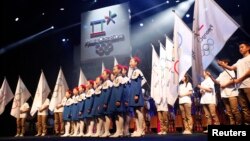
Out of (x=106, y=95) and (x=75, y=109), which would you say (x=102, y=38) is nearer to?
(x=75, y=109)

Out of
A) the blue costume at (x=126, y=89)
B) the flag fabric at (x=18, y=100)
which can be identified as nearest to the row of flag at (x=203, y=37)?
the blue costume at (x=126, y=89)

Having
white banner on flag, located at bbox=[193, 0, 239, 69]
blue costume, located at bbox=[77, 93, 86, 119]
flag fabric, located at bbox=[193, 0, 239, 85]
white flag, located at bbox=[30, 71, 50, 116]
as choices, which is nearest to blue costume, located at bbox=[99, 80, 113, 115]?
blue costume, located at bbox=[77, 93, 86, 119]

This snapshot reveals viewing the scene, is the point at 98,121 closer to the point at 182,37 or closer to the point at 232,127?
the point at 182,37

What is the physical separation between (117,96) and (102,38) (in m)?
4.71

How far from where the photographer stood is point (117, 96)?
24.9ft

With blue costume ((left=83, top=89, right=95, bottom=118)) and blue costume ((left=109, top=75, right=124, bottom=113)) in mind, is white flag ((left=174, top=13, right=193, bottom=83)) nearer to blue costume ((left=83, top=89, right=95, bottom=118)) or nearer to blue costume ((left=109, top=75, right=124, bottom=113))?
blue costume ((left=109, top=75, right=124, bottom=113))

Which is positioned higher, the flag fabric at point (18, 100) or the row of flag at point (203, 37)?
the row of flag at point (203, 37)

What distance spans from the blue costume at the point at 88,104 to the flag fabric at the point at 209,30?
334cm

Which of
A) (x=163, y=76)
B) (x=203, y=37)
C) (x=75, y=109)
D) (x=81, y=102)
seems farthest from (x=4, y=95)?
(x=203, y=37)

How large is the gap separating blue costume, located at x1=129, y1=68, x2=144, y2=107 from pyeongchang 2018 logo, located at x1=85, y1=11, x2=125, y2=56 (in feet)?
13.7

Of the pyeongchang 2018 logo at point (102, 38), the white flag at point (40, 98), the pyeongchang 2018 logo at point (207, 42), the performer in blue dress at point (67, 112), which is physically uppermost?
the pyeongchang 2018 logo at point (102, 38)

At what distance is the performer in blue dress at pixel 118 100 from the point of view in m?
7.49

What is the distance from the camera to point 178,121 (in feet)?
33.9

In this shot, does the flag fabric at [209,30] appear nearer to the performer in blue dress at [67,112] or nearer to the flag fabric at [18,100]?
the performer in blue dress at [67,112]
